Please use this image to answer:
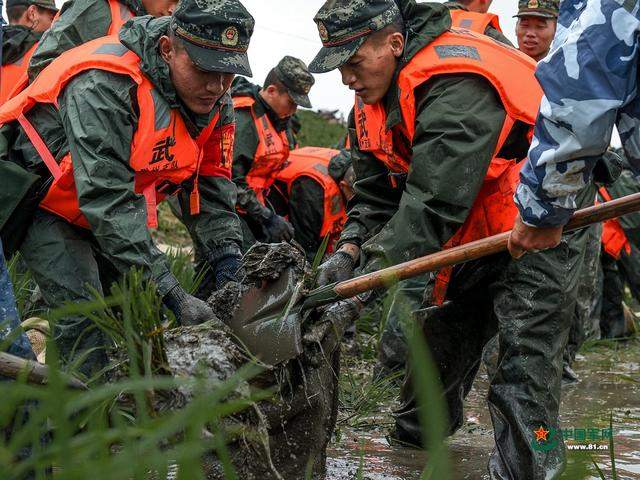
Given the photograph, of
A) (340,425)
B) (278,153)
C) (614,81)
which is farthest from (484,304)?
(278,153)

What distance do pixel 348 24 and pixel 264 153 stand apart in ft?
11.0

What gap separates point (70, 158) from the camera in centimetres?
386

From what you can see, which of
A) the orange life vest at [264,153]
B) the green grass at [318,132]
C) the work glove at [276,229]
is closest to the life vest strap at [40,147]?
the work glove at [276,229]

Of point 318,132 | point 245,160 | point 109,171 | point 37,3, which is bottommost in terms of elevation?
point 318,132

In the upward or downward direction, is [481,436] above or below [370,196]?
below

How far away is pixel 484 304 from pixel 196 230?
4.77 feet

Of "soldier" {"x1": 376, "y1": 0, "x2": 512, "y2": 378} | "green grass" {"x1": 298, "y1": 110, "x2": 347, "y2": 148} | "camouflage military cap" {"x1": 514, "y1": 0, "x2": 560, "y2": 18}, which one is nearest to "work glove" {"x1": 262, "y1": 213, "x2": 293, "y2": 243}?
"soldier" {"x1": 376, "y1": 0, "x2": 512, "y2": 378}

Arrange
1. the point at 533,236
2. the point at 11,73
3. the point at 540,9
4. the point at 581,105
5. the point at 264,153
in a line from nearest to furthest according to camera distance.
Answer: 1. the point at 581,105
2. the point at 533,236
3. the point at 11,73
4. the point at 540,9
5. the point at 264,153

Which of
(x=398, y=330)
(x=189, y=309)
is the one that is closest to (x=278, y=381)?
(x=189, y=309)

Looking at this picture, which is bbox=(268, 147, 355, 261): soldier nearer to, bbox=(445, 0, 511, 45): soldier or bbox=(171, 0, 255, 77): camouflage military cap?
bbox=(445, 0, 511, 45): soldier

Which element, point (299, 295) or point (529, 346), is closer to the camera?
point (299, 295)

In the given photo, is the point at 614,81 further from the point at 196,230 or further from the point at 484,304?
the point at 196,230

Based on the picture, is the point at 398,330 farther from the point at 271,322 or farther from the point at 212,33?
the point at 212,33

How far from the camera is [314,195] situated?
7.47 meters
